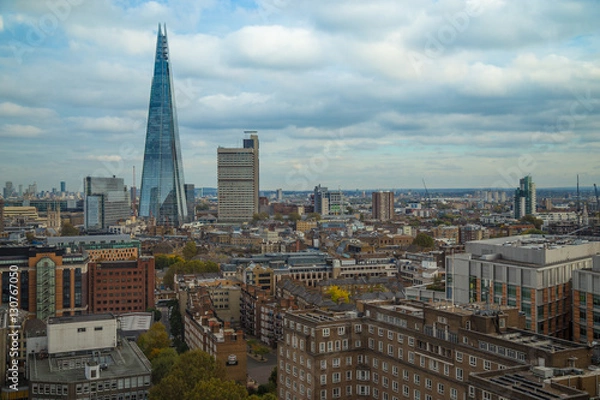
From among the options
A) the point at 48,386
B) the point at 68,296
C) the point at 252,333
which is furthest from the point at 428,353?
the point at 68,296

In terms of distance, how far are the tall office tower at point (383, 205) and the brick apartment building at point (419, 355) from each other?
122119mm

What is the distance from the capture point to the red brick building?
44969mm

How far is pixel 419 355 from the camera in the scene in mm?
18594

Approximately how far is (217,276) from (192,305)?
17.2m

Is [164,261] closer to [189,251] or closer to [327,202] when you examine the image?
[189,251]

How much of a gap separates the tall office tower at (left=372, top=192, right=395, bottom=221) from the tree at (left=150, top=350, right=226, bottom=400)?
121218 millimetres

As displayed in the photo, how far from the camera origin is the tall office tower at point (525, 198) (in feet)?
388

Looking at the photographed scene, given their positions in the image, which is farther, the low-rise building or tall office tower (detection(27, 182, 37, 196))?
tall office tower (detection(27, 182, 37, 196))

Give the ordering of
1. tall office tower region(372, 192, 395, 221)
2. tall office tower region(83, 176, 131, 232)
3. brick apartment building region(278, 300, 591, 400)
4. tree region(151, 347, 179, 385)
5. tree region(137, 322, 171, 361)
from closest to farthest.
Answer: brick apartment building region(278, 300, 591, 400) → tree region(151, 347, 179, 385) → tree region(137, 322, 171, 361) → tall office tower region(83, 176, 131, 232) → tall office tower region(372, 192, 395, 221)

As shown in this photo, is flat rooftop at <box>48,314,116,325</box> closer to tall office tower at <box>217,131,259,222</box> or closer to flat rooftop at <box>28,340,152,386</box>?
flat rooftop at <box>28,340,152,386</box>

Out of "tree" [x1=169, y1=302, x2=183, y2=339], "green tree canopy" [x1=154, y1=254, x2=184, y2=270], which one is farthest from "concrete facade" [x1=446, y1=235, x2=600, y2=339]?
"green tree canopy" [x1=154, y1=254, x2=184, y2=270]

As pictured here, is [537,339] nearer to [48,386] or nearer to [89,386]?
[89,386]

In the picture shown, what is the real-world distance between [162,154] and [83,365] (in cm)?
10013

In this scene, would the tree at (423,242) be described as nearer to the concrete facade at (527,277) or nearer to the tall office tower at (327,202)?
the concrete facade at (527,277)
